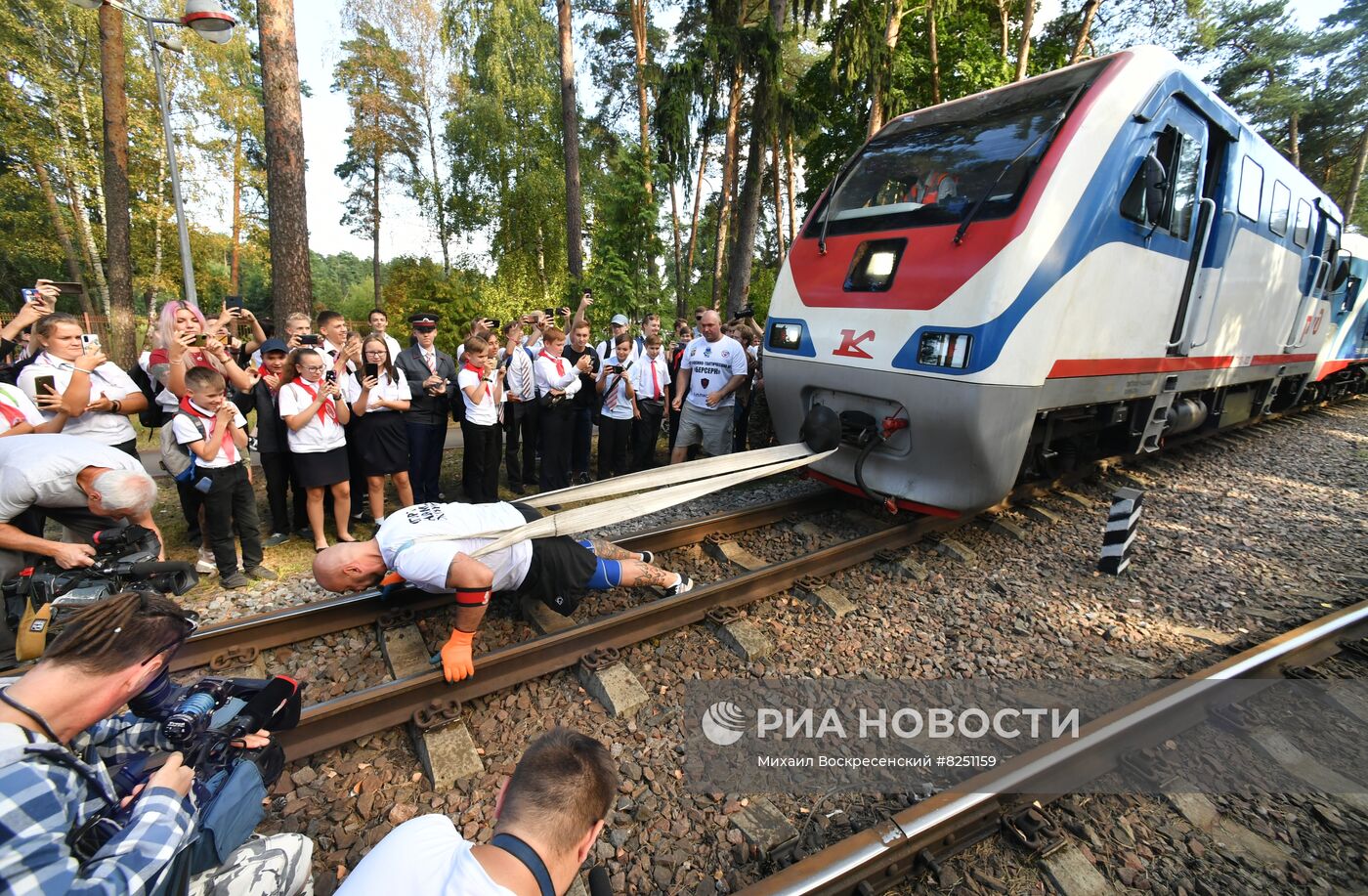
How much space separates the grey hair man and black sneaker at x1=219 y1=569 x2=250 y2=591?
3.26 ft

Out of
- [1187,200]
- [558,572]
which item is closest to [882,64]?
[1187,200]

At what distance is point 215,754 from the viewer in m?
2.07

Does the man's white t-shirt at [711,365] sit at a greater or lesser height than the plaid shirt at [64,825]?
greater

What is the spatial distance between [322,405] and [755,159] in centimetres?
1012

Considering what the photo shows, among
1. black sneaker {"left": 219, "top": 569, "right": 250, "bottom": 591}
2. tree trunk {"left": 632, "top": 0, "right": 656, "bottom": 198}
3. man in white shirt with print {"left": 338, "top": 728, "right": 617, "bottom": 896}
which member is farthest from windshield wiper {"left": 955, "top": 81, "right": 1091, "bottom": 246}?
tree trunk {"left": 632, "top": 0, "right": 656, "bottom": 198}

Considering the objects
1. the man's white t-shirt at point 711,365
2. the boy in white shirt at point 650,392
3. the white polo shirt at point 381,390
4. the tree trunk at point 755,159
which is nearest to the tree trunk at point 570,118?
the tree trunk at point 755,159

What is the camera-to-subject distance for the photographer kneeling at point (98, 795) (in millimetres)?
1329

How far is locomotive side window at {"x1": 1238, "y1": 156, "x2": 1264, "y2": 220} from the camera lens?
18.4ft

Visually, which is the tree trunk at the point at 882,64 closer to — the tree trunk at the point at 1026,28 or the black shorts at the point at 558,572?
the tree trunk at the point at 1026,28

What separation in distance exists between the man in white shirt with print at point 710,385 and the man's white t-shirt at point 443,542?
3.26 metres

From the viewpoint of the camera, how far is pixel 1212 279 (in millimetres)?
5363

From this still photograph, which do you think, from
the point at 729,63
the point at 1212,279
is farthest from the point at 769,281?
the point at 1212,279

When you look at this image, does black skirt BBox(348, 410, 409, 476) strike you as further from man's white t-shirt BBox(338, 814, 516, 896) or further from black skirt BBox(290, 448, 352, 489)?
man's white t-shirt BBox(338, 814, 516, 896)

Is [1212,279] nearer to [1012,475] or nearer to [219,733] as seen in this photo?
[1012,475]
